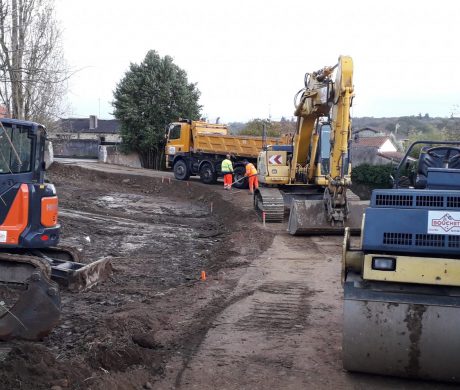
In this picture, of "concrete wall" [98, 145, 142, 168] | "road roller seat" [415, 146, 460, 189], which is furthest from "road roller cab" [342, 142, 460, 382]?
"concrete wall" [98, 145, 142, 168]

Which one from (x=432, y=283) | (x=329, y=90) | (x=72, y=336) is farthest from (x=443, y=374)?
(x=329, y=90)

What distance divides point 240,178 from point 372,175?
8.02 metres

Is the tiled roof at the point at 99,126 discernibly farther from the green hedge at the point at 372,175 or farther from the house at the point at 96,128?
the green hedge at the point at 372,175

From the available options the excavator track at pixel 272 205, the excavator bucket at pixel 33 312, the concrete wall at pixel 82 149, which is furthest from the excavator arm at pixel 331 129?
the concrete wall at pixel 82 149

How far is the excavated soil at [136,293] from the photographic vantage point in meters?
5.42

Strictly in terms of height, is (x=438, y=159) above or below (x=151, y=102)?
below

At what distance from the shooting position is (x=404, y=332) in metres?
5.33

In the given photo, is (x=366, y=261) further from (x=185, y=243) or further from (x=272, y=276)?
(x=185, y=243)

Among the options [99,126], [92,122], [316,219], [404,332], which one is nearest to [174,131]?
[316,219]

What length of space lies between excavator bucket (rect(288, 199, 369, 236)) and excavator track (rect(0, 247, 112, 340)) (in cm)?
592

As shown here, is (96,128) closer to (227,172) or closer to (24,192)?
(227,172)

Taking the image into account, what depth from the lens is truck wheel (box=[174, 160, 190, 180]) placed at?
3183 cm

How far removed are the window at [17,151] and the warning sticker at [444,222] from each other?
6.00 meters

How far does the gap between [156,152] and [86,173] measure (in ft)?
37.2
